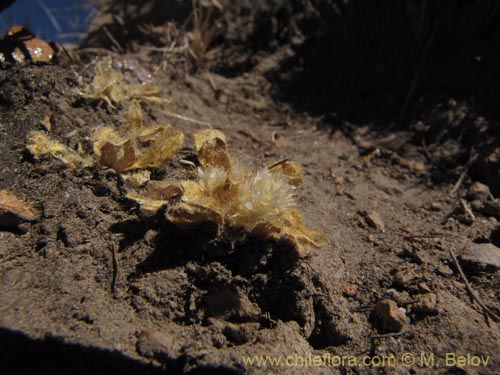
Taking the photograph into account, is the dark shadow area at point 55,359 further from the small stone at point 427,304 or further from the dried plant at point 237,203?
the small stone at point 427,304

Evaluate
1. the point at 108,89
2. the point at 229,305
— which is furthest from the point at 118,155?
the point at 229,305

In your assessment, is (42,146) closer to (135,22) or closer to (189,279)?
(189,279)

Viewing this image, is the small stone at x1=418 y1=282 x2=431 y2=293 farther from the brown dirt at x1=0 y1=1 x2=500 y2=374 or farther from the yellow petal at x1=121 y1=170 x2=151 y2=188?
the yellow petal at x1=121 y1=170 x2=151 y2=188

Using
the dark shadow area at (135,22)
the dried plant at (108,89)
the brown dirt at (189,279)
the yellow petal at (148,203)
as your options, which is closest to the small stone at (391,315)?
the brown dirt at (189,279)

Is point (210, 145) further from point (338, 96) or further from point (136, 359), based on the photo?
point (338, 96)

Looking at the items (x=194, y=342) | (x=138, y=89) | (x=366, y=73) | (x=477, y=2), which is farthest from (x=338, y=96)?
(x=194, y=342)

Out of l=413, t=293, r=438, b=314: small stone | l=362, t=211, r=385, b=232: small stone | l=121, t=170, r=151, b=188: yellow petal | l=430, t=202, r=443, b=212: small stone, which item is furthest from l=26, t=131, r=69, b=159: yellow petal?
l=430, t=202, r=443, b=212: small stone
